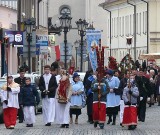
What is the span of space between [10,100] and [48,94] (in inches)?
53.5

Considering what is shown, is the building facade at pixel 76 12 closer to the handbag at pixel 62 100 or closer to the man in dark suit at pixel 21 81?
the man in dark suit at pixel 21 81

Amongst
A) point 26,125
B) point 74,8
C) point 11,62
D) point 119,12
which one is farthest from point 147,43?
point 26,125

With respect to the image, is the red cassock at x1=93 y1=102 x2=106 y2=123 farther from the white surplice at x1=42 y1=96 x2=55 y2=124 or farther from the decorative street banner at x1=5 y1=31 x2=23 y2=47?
the decorative street banner at x1=5 y1=31 x2=23 y2=47

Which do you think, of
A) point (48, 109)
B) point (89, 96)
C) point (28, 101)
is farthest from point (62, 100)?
point (89, 96)

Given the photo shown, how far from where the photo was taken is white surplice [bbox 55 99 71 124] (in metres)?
31.2

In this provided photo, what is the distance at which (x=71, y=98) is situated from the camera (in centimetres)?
3300

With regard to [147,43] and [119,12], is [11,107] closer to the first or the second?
[147,43]

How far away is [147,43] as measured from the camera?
8375 cm

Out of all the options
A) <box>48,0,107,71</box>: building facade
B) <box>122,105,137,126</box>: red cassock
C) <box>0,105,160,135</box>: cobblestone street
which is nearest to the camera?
<box>0,105,160,135</box>: cobblestone street

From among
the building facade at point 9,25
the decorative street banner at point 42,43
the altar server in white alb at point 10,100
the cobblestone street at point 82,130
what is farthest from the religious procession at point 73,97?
the decorative street banner at point 42,43

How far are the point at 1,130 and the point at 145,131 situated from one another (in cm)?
405

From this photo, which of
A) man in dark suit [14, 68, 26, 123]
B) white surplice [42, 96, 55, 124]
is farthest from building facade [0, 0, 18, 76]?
white surplice [42, 96, 55, 124]

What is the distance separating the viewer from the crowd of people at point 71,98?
30891mm

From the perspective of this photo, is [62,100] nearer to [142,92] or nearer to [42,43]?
[142,92]
